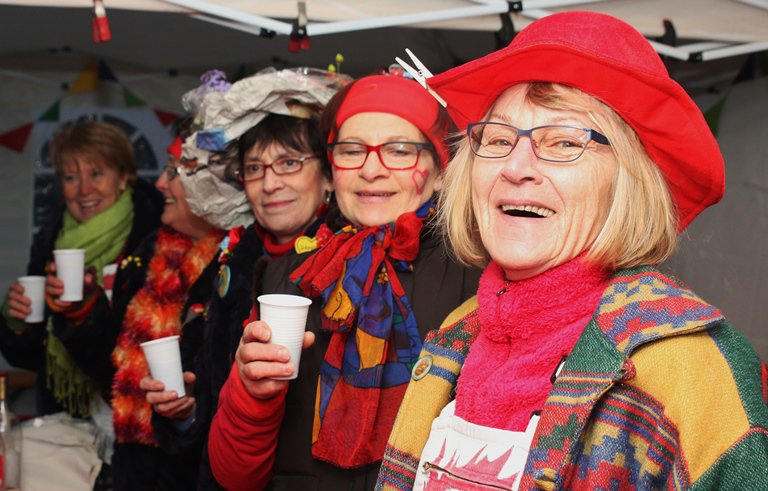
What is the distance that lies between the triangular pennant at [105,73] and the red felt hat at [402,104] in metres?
3.22

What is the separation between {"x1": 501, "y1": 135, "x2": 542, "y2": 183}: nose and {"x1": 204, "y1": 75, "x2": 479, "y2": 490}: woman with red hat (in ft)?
2.50

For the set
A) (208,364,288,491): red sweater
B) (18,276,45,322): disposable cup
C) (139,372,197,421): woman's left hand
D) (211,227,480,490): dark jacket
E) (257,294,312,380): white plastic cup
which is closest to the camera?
(257,294,312,380): white plastic cup

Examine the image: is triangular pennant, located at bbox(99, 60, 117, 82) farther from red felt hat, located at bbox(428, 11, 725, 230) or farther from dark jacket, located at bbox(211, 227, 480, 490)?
red felt hat, located at bbox(428, 11, 725, 230)

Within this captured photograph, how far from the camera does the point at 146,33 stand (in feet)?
15.8

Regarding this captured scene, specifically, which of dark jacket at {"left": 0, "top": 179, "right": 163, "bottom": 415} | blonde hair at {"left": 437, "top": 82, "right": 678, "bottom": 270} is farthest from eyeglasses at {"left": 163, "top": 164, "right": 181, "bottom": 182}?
blonde hair at {"left": 437, "top": 82, "right": 678, "bottom": 270}

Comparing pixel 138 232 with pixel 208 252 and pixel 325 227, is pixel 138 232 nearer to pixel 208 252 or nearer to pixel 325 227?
pixel 208 252

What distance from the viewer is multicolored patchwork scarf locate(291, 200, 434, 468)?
2248mm

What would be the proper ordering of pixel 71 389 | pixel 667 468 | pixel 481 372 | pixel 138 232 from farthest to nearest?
pixel 138 232
pixel 71 389
pixel 481 372
pixel 667 468

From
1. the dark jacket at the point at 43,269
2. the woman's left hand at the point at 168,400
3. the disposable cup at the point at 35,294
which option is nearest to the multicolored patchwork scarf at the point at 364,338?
the woman's left hand at the point at 168,400

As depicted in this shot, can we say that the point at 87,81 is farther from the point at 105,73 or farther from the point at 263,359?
the point at 263,359

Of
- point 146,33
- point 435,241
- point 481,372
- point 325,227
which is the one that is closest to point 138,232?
point 146,33

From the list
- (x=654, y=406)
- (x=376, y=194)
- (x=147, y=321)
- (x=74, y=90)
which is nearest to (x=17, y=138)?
(x=74, y=90)

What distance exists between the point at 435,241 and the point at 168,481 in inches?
80.8

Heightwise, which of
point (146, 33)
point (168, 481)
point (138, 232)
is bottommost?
point (168, 481)
